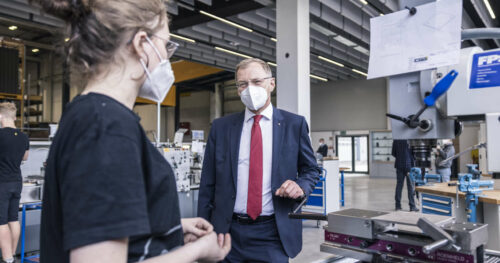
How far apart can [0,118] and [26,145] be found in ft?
1.15

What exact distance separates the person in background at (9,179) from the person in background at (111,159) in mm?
3322

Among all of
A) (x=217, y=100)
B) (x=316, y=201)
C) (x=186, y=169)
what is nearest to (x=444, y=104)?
(x=186, y=169)

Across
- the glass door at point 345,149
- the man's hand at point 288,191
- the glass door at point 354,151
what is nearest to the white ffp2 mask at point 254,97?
the man's hand at point 288,191

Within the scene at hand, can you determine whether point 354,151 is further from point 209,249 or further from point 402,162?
point 209,249

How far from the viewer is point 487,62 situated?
1.07 m

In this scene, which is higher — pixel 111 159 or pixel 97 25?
pixel 97 25

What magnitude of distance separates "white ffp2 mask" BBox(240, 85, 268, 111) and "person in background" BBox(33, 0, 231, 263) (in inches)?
37.9

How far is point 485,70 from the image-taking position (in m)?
1.07

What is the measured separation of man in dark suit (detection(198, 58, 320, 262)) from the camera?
5.06 feet

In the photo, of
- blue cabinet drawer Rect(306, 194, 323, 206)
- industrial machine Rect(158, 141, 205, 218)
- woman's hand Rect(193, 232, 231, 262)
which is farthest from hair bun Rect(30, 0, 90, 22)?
blue cabinet drawer Rect(306, 194, 323, 206)

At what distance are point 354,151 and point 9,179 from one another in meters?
12.9

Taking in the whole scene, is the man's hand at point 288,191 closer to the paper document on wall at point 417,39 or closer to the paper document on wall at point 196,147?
the paper document on wall at point 417,39

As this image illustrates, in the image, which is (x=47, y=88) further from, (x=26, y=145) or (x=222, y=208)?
(x=222, y=208)

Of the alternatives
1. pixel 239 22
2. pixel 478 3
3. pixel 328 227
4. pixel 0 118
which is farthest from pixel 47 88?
pixel 328 227
